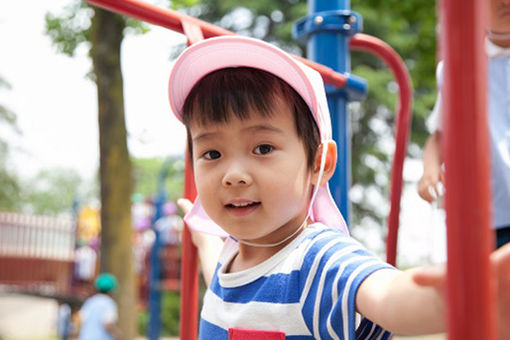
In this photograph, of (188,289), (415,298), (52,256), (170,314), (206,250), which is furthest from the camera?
(170,314)

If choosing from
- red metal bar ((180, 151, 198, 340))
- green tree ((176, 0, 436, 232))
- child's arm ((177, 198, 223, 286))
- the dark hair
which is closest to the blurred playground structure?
green tree ((176, 0, 436, 232))

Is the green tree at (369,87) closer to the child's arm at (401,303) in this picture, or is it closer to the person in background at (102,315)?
the person in background at (102,315)

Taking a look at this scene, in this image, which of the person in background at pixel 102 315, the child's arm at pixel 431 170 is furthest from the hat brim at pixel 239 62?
the person in background at pixel 102 315

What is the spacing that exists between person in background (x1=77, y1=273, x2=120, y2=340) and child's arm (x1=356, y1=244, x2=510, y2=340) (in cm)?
474

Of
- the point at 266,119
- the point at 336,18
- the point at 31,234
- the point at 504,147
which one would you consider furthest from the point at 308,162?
the point at 31,234

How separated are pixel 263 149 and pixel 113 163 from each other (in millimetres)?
4692

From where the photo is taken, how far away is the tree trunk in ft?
17.7

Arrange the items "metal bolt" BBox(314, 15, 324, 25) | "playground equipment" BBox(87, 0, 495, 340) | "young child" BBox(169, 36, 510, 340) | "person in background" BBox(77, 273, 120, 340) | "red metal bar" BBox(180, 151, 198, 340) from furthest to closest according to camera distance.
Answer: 1. "person in background" BBox(77, 273, 120, 340)
2. "metal bolt" BBox(314, 15, 324, 25)
3. "red metal bar" BBox(180, 151, 198, 340)
4. "young child" BBox(169, 36, 510, 340)
5. "playground equipment" BBox(87, 0, 495, 340)

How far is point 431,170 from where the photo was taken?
4.26ft

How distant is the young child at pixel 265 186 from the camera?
0.90 meters

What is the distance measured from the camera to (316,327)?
Answer: 0.86m

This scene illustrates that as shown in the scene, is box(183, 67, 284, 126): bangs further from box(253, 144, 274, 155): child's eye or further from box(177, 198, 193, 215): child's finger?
box(177, 198, 193, 215): child's finger

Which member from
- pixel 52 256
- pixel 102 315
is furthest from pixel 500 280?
pixel 52 256

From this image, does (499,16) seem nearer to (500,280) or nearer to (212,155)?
(212,155)
